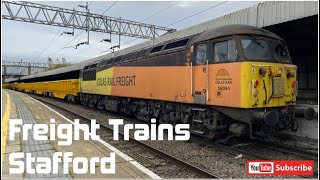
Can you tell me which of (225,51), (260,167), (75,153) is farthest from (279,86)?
(75,153)

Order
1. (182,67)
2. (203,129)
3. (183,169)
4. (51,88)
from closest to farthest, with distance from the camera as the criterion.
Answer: (183,169) < (203,129) < (182,67) < (51,88)

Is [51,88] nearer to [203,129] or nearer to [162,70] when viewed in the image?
[162,70]

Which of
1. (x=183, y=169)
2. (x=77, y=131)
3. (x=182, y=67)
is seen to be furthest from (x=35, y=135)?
(x=183, y=169)

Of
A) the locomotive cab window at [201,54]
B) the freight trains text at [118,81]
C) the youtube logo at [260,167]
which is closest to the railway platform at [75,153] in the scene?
the youtube logo at [260,167]

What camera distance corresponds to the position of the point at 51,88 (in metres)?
43.0

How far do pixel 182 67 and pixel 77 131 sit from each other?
188 inches

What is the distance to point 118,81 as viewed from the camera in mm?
17359

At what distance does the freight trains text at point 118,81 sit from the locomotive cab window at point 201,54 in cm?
521

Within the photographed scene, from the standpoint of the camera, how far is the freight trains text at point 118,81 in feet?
50.9

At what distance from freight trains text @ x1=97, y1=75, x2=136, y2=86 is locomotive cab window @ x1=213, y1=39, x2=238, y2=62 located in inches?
238

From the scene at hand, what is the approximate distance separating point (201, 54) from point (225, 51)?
3.36 feet

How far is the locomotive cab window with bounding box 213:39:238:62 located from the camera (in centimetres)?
923

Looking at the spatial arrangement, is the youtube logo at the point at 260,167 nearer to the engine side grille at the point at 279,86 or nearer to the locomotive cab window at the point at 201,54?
the engine side grille at the point at 279,86

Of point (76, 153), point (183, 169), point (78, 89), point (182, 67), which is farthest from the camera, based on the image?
point (78, 89)
